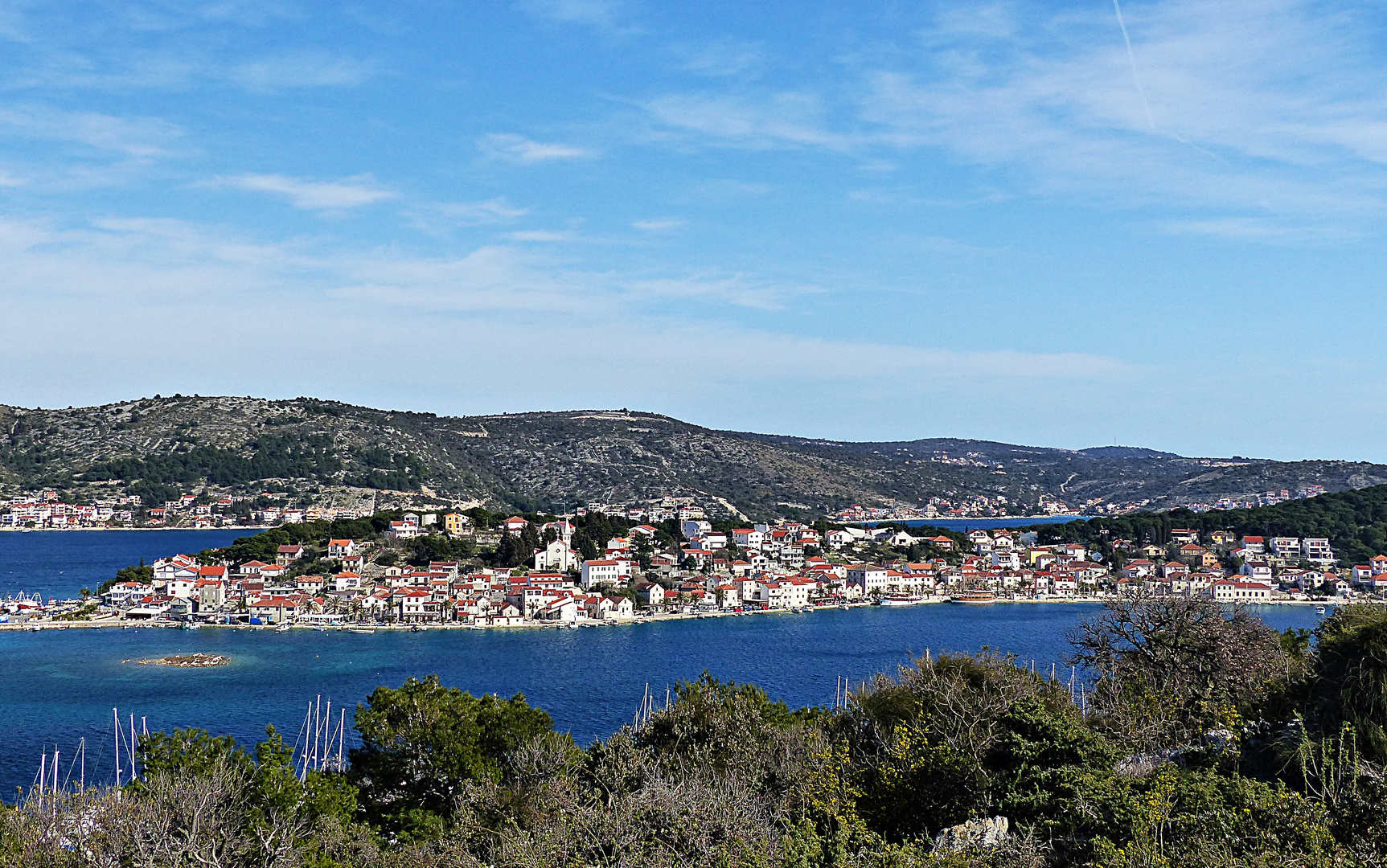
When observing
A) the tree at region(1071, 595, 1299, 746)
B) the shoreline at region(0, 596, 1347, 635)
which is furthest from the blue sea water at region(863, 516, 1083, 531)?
the tree at region(1071, 595, 1299, 746)

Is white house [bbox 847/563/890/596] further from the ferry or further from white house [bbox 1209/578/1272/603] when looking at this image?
white house [bbox 1209/578/1272/603]

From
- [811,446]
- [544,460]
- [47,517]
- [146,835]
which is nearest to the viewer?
[146,835]

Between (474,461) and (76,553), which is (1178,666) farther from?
(474,461)

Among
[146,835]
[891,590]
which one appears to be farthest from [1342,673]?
[891,590]

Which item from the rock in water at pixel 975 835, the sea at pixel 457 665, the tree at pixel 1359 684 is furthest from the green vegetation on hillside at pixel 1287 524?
the rock in water at pixel 975 835

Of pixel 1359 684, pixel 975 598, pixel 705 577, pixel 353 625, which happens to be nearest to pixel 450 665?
pixel 353 625

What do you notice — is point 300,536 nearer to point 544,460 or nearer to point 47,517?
point 47,517
